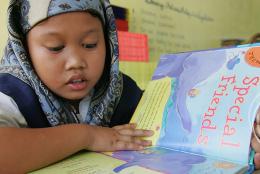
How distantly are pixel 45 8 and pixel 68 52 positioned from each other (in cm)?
9

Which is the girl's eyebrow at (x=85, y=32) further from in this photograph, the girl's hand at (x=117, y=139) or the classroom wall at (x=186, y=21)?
the classroom wall at (x=186, y=21)

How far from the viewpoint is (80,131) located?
17.9 inches

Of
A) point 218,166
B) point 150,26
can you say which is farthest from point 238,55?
point 150,26

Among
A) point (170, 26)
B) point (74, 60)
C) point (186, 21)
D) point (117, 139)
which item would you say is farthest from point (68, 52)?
point (186, 21)

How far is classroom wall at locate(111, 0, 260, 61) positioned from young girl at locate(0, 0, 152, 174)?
0.68 meters

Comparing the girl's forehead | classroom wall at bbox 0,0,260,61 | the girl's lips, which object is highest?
classroom wall at bbox 0,0,260,61

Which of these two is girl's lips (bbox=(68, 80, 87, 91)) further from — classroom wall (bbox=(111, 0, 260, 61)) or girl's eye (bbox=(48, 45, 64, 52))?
classroom wall (bbox=(111, 0, 260, 61))

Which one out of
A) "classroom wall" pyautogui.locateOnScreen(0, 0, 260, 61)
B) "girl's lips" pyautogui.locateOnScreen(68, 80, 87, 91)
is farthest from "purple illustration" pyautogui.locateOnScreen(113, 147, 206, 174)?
"classroom wall" pyautogui.locateOnScreen(0, 0, 260, 61)

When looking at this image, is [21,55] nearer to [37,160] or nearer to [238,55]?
[37,160]

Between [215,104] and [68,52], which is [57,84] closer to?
[68,52]

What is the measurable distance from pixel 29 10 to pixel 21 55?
8 centimetres

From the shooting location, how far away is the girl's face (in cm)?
50

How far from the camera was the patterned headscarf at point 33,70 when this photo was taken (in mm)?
526

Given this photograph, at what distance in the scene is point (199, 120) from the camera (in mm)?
424
